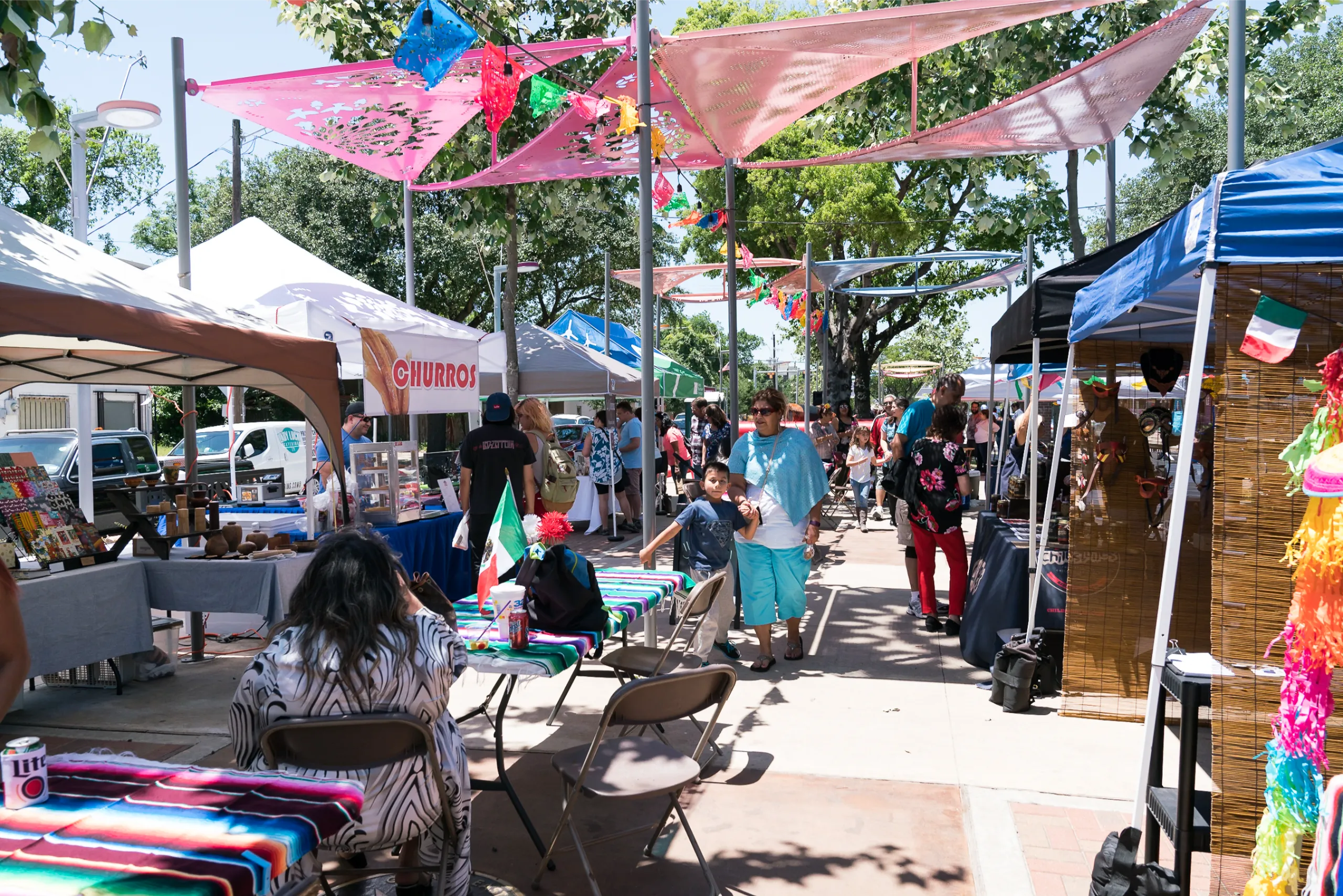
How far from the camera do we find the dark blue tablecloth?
22.5 feet

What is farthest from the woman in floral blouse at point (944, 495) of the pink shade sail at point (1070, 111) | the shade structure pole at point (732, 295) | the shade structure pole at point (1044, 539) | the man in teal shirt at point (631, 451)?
Result: the man in teal shirt at point (631, 451)

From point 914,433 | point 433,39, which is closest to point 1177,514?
point 433,39

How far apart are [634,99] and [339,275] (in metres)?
3.34

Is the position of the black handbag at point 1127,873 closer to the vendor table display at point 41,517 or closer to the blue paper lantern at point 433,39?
the blue paper lantern at point 433,39

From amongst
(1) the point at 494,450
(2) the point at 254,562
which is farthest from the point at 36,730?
(1) the point at 494,450

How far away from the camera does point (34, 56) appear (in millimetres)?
3658

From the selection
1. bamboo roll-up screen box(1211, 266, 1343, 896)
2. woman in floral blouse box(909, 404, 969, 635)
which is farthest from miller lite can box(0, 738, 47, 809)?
woman in floral blouse box(909, 404, 969, 635)

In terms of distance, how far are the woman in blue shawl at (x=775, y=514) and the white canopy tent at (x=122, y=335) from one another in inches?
106

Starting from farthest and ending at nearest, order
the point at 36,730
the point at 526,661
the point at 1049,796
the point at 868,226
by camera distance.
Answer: the point at 868,226 → the point at 36,730 → the point at 1049,796 → the point at 526,661

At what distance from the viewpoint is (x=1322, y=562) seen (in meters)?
2.34

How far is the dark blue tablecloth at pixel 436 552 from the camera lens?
22.5ft

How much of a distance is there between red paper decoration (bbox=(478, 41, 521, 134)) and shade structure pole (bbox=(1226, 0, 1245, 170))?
140 inches

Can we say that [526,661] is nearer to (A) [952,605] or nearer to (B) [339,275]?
(A) [952,605]

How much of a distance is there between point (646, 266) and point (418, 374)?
293 cm
